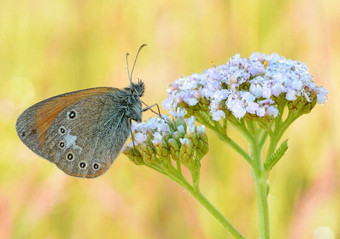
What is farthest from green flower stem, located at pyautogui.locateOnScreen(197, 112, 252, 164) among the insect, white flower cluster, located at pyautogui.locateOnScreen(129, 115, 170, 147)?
the insect

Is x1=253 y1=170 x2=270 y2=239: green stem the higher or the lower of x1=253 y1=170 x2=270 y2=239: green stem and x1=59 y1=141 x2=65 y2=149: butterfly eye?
the lower

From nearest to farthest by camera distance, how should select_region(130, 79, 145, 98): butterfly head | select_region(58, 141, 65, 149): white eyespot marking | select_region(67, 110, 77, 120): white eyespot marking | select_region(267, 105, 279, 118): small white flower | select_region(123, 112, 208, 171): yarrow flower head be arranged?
1. select_region(267, 105, 279, 118): small white flower
2. select_region(123, 112, 208, 171): yarrow flower head
3. select_region(58, 141, 65, 149): white eyespot marking
4. select_region(67, 110, 77, 120): white eyespot marking
5. select_region(130, 79, 145, 98): butterfly head

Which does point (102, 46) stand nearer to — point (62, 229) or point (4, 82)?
point (4, 82)

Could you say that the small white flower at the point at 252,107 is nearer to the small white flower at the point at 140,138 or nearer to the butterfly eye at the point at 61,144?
the small white flower at the point at 140,138

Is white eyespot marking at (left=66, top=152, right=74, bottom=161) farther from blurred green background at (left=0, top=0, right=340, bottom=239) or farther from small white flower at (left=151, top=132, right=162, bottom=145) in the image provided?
blurred green background at (left=0, top=0, right=340, bottom=239)

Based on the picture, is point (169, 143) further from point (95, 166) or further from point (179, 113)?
point (95, 166)

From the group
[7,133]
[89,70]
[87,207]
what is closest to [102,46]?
[89,70]

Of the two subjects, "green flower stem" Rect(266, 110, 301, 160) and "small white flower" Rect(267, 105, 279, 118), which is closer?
"small white flower" Rect(267, 105, 279, 118)
